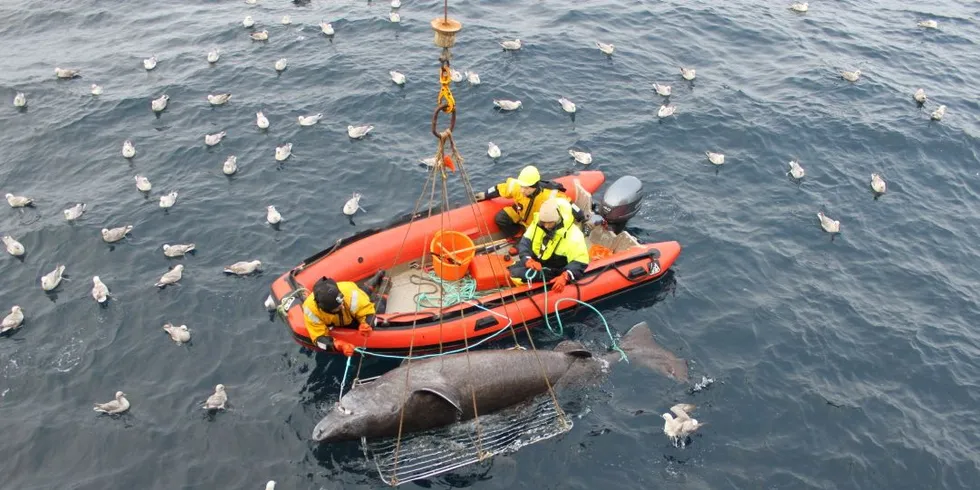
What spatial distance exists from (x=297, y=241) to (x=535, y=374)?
6.94 metres

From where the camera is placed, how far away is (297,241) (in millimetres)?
15438

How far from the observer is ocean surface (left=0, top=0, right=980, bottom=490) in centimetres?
1098

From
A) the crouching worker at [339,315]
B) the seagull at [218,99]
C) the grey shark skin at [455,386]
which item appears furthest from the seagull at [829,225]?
the seagull at [218,99]

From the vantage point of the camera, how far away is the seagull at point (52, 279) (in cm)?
1396

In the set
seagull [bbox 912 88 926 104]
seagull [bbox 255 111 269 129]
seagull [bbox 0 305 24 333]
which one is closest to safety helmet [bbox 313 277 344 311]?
seagull [bbox 0 305 24 333]

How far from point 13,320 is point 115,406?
3659mm

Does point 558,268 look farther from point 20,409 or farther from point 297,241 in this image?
point 20,409

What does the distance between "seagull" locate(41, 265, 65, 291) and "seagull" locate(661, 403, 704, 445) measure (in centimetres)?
1256

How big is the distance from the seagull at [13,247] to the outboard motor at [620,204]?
13.0m

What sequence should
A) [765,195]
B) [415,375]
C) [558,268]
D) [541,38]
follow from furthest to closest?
1. [541,38]
2. [765,195]
3. [558,268]
4. [415,375]

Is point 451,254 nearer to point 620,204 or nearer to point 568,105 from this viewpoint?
point 620,204

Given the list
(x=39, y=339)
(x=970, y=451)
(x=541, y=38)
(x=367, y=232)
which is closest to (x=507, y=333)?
(x=367, y=232)

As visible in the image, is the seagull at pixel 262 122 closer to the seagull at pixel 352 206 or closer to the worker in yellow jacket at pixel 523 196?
the seagull at pixel 352 206

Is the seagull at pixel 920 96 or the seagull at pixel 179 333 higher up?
the seagull at pixel 920 96
